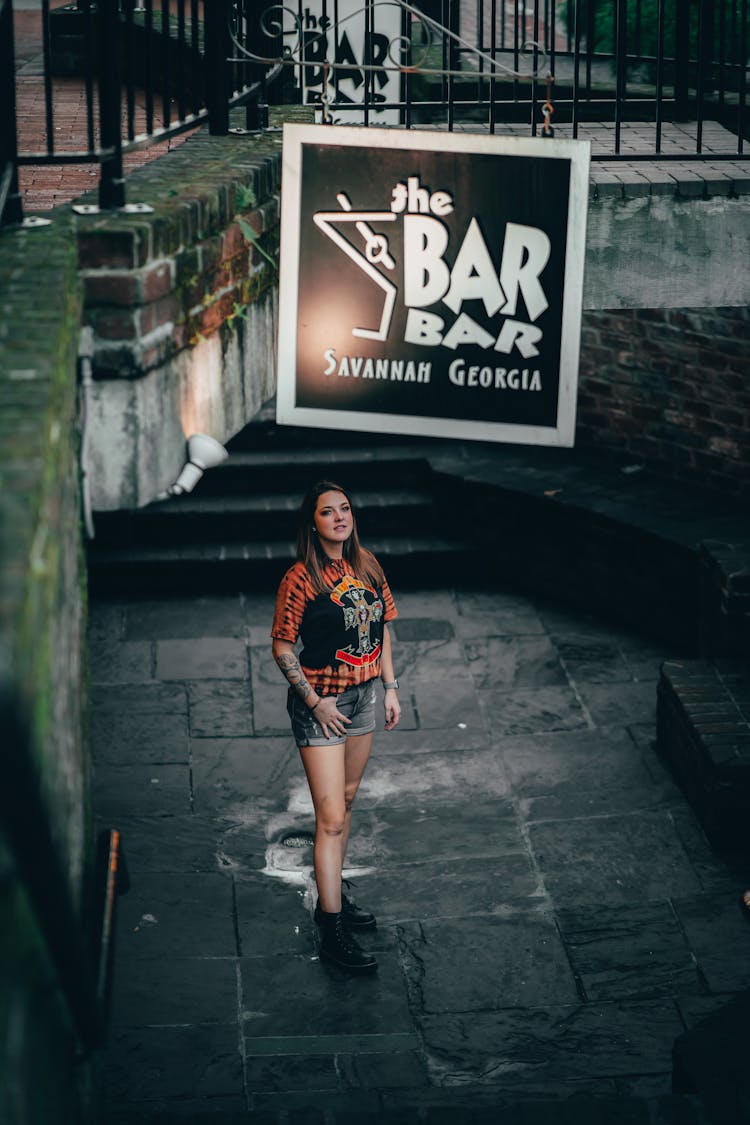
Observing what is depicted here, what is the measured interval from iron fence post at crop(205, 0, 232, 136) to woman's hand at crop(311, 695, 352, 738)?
2493 mm

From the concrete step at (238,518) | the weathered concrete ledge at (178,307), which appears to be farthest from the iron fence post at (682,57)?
the concrete step at (238,518)

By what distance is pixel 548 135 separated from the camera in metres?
6.05

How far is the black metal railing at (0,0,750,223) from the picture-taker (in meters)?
4.60

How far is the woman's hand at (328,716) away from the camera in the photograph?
5.75 meters

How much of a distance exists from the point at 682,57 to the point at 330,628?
366 centimetres

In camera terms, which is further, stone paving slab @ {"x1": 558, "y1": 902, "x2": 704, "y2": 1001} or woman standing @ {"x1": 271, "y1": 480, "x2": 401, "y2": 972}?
stone paving slab @ {"x1": 558, "y1": 902, "x2": 704, "y2": 1001}

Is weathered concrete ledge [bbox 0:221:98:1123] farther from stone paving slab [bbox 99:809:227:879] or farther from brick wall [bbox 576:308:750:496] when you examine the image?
brick wall [bbox 576:308:750:496]

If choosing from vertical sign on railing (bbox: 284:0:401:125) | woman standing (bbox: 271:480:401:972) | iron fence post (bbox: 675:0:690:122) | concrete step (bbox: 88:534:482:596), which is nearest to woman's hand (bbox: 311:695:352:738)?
woman standing (bbox: 271:480:401:972)

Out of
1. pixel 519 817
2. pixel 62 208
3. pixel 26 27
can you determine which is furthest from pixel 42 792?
pixel 26 27

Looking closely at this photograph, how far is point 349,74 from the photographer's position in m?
6.86

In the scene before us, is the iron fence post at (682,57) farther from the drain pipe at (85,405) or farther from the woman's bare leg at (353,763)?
the drain pipe at (85,405)

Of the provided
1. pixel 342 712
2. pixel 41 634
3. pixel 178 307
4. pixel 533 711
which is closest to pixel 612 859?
pixel 533 711

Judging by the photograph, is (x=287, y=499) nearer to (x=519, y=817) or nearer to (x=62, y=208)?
(x=519, y=817)

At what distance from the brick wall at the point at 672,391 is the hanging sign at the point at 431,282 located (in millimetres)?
4433
